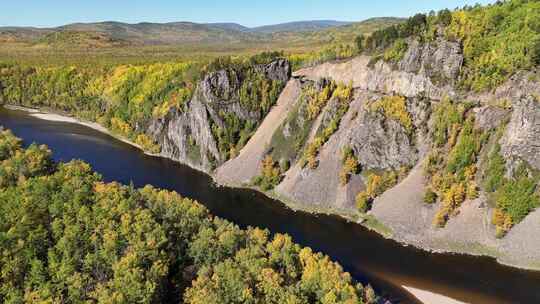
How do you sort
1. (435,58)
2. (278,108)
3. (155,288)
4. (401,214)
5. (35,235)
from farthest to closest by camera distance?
(278,108) → (435,58) → (401,214) → (35,235) → (155,288)

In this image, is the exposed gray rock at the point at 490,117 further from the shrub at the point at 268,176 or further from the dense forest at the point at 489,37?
the shrub at the point at 268,176

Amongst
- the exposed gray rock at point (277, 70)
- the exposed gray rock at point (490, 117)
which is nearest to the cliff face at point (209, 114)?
the exposed gray rock at point (277, 70)

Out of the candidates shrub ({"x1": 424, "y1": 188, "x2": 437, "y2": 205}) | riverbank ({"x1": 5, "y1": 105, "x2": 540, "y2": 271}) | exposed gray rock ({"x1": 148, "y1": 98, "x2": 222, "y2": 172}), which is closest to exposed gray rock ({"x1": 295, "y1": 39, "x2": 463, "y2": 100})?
shrub ({"x1": 424, "y1": 188, "x2": 437, "y2": 205})

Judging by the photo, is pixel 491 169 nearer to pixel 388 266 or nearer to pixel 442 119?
pixel 442 119

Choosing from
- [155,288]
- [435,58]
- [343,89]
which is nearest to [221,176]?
[343,89]

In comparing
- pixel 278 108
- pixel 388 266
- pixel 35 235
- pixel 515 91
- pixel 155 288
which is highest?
pixel 515 91

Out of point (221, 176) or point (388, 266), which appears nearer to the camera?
point (388, 266)

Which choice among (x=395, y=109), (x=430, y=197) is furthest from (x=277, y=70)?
(x=430, y=197)

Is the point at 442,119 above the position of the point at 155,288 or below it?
above
